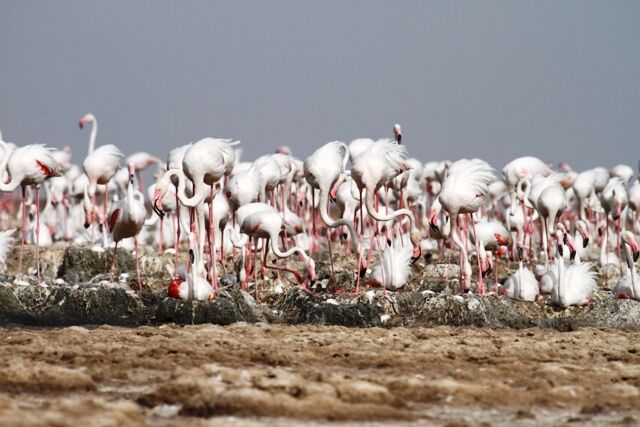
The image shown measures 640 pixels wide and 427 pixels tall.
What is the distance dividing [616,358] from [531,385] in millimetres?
2167

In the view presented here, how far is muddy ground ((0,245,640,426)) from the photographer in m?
6.93

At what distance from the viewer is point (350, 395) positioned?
7.34 m

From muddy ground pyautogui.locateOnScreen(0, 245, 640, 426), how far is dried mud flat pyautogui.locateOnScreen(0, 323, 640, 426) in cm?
2

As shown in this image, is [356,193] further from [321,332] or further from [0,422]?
[0,422]

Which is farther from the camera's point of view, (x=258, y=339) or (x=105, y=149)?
(x=105, y=149)

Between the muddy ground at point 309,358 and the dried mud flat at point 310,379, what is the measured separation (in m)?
0.02

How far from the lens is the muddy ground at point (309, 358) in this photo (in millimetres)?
6934

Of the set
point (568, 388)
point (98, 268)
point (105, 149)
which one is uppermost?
point (105, 149)

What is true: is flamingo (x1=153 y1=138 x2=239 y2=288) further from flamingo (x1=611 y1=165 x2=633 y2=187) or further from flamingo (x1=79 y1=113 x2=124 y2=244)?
flamingo (x1=611 y1=165 x2=633 y2=187)

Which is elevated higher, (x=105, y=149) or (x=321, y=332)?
(x=105, y=149)

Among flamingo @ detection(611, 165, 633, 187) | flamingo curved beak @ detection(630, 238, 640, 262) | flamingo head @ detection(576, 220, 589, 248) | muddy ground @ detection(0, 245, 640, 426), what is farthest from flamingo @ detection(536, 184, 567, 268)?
flamingo @ detection(611, 165, 633, 187)

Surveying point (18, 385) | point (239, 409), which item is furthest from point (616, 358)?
point (18, 385)

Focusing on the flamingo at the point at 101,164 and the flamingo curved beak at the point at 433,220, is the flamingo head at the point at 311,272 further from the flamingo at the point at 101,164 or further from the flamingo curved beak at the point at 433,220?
the flamingo at the point at 101,164

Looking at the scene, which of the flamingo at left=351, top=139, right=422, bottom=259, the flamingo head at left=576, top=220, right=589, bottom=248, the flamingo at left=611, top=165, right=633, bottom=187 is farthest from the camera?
the flamingo at left=611, top=165, right=633, bottom=187
